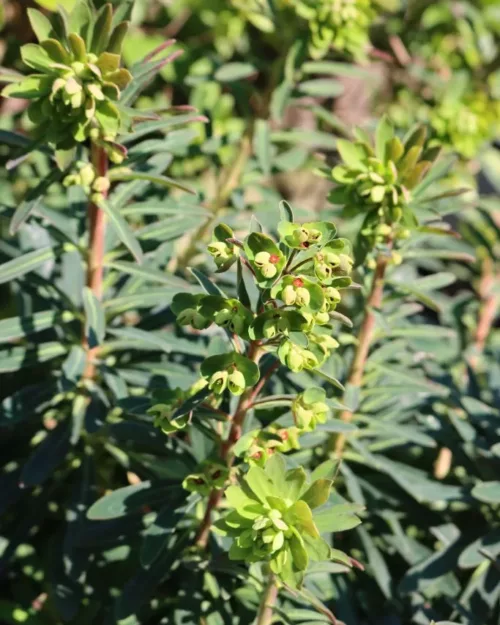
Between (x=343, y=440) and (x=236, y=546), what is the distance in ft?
Answer: 1.94

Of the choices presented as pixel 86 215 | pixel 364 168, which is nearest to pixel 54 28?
pixel 86 215

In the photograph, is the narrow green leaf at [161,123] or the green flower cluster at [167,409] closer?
the green flower cluster at [167,409]

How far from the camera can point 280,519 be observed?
1146 mm

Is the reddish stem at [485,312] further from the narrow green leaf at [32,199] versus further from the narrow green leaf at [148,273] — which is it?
the narrow green leaf at [32,199]

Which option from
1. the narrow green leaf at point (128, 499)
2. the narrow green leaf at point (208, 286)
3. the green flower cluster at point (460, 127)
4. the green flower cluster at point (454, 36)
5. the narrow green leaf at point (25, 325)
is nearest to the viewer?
the narrow green leaf at point (208, 286)

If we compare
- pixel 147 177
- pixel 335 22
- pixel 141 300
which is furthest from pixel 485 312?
pixel 147 177

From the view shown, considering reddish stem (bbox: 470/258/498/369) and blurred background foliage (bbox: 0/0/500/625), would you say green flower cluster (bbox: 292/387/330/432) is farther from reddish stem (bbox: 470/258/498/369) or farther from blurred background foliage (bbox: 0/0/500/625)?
reddish stem (bbox: 470/258/498/369)

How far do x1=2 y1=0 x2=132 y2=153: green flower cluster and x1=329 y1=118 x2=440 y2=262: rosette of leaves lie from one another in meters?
0.44

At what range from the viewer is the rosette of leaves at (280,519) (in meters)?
1.13

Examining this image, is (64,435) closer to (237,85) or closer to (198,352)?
(198,352)

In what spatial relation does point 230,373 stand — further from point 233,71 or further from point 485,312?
point 485,312

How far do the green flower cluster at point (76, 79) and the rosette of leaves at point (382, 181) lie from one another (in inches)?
17.3

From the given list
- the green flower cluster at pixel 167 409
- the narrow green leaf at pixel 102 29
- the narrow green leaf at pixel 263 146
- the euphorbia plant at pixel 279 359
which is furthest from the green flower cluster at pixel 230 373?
the narrow green leaf at pixel 263 146

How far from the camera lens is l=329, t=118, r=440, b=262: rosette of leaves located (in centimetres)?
141
